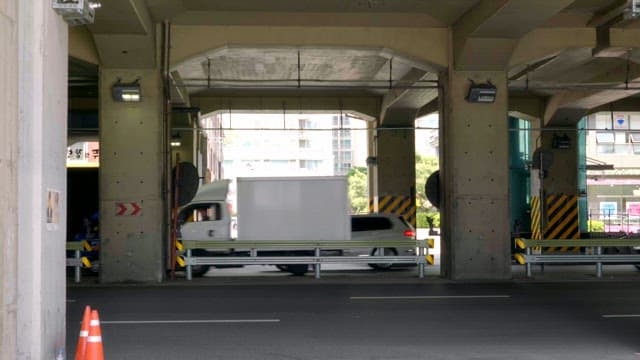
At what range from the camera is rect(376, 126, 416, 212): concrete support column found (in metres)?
30.0

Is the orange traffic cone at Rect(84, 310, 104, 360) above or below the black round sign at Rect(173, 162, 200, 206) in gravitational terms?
below

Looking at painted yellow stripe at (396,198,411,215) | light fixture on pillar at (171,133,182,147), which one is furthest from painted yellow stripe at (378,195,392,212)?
light fixture on pillar at (171,133,182,147)

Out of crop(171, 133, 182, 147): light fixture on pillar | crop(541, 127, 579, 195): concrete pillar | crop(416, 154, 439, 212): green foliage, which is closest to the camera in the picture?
crop(171, 133, 182, 147): light fixture on pillar

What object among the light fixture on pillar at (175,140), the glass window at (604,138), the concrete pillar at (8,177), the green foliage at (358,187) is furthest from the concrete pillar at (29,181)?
the green foliage at (358,187)

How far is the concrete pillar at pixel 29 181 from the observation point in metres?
7.22

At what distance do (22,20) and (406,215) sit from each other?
903 inches

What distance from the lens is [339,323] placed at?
39.0ft

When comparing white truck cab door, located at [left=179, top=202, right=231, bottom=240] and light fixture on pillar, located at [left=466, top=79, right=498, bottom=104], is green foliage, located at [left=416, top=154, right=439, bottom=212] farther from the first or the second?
light fixture on pillar, located at [left=466, top=79, right=498, bottom=104]

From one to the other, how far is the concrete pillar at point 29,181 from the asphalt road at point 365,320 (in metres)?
1.78

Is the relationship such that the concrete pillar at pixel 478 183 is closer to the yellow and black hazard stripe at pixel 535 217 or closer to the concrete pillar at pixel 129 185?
the concrete pillar at pixel 129 185

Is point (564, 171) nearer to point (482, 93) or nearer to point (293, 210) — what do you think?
point (482, 93)

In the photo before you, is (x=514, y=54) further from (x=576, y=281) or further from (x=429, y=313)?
(x=429, y=313)

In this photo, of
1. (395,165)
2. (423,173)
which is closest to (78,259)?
(395,165)

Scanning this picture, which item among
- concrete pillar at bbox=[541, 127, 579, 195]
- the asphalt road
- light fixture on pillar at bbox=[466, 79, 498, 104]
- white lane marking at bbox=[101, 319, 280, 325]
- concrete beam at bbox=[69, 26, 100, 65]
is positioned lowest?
the asphalt road
